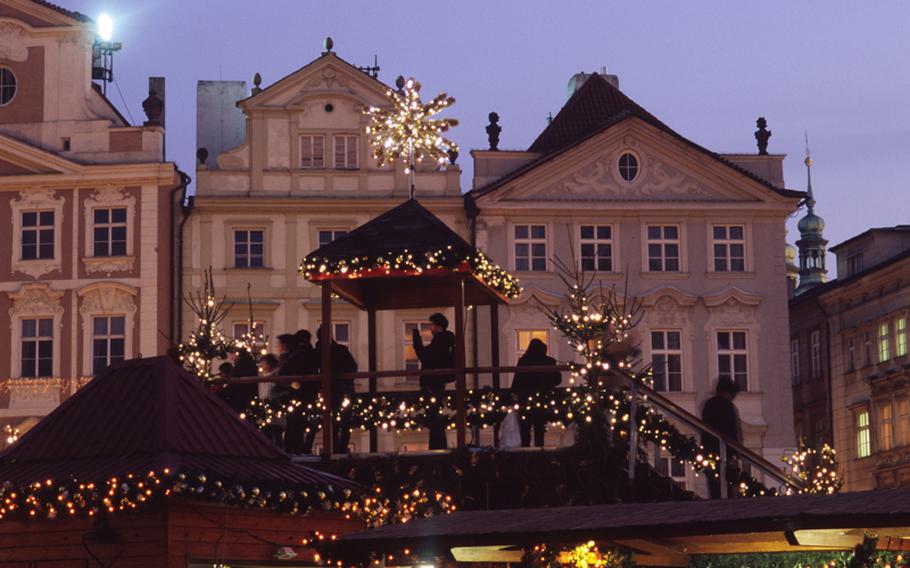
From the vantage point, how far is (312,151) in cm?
4538

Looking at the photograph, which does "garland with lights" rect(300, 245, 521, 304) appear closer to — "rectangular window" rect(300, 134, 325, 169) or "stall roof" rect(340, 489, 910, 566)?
"stall roof" rect(340, 489, 910, 566)

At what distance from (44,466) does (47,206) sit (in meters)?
27.5

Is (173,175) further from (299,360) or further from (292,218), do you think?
(299,360)

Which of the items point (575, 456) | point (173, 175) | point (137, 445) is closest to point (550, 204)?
point (173, 175)

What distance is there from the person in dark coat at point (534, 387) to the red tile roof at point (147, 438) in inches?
111

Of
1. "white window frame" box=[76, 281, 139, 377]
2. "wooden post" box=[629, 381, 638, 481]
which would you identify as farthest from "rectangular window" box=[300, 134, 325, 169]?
"wooden post" box=[629, 381, 638, 481]

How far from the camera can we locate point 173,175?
147ft

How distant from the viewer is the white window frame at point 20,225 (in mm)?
44594

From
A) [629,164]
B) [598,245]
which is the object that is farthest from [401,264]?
[629,164]

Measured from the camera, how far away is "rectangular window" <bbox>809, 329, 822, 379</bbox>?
53031 mm

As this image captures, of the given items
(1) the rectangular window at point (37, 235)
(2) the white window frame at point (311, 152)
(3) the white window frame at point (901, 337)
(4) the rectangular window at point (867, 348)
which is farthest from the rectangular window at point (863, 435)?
(1) the rectangular window at point (37, 235)

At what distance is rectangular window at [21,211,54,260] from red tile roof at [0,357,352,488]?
1026 inches

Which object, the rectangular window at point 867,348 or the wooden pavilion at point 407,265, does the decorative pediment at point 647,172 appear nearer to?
the rectangular window at point 867,348

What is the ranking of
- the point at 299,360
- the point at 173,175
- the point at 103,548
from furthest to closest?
1. the point at 173,175
2. the point at 299,360
3. the point at 103,548
